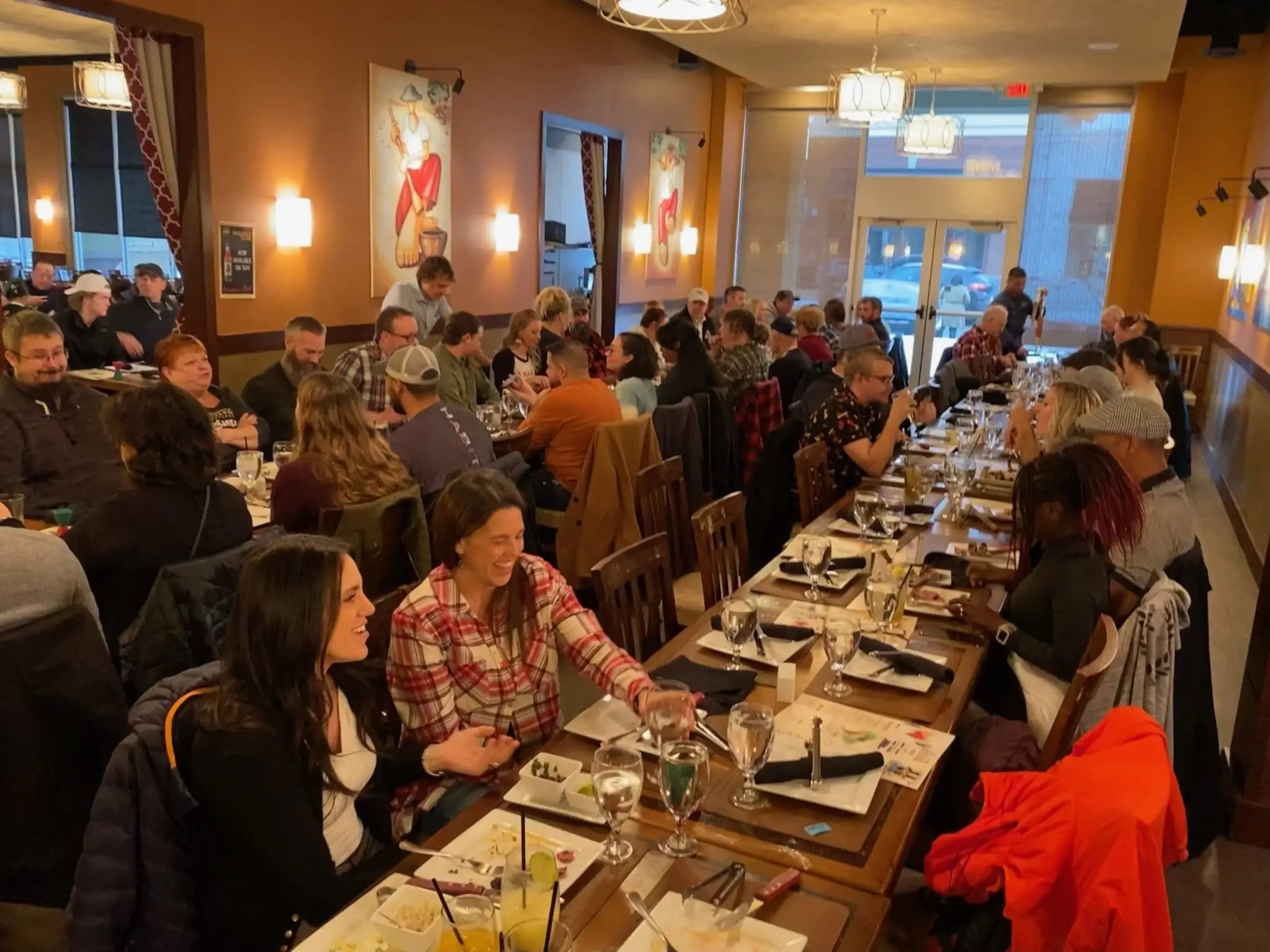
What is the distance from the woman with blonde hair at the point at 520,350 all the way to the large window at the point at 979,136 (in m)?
6.20

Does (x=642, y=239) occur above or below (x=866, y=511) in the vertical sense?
above

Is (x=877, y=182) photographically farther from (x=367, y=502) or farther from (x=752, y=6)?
(x=367, y=502)

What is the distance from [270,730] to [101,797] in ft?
0.86

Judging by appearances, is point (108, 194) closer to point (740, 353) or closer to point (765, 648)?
point (740, 353)

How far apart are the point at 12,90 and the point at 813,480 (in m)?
7.30

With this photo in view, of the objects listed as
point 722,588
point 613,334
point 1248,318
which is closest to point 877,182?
point 613,334

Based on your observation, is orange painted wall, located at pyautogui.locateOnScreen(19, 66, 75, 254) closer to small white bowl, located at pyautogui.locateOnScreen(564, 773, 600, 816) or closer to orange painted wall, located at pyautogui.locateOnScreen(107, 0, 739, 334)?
orange painted wall, located at pyautogui.locateOnScreen(107, 0, 739, 334)

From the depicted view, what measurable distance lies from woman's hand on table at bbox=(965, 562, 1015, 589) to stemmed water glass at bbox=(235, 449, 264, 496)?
248 centimetres

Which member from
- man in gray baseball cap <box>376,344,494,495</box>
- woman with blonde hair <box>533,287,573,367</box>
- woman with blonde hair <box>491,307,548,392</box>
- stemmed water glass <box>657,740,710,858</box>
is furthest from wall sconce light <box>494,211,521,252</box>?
stemmed water glass <box>657,740,710,858</box>

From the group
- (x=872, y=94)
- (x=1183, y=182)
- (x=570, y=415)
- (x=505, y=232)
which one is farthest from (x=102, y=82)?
(x=1183, y=182)

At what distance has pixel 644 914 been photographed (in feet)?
4.58

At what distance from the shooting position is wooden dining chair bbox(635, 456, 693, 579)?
11.8 feet

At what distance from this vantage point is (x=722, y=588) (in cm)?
324

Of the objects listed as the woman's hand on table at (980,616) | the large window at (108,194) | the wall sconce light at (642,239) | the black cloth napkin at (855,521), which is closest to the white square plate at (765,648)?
the woman's hand on table at (980,616)
